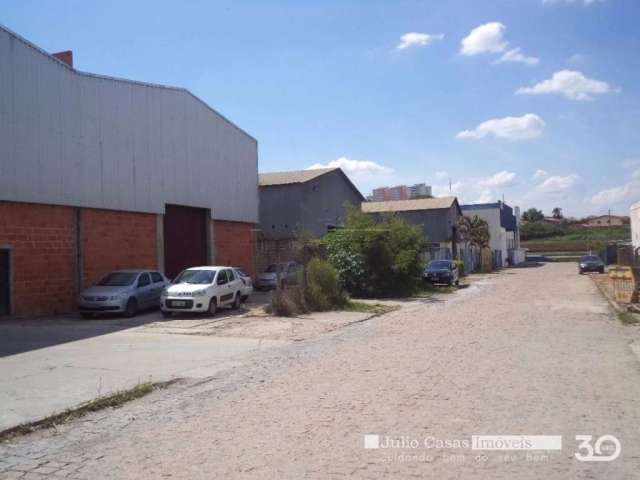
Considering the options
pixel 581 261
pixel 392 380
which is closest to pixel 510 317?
pixel 392 380

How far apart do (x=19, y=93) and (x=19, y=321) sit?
23.9ft

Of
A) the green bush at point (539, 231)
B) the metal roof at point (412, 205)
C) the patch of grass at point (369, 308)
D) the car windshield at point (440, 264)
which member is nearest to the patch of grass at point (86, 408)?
the patch of grass at point (369, 308)

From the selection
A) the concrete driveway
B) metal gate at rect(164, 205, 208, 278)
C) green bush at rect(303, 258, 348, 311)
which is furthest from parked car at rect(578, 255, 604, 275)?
the concrete driveway

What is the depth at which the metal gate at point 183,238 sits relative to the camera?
26.2 meters

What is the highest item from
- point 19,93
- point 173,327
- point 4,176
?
point 19,93

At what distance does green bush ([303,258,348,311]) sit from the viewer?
67.7 ft

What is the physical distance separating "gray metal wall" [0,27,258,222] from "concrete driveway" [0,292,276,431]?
5.26 metres

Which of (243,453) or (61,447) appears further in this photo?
(61,447)

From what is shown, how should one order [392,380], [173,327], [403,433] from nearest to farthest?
[403,433], [392,380], [173,327]

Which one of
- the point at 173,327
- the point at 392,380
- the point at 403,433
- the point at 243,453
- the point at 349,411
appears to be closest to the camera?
the point at 243,453

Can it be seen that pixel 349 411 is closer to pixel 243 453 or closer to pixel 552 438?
pixel 243 453

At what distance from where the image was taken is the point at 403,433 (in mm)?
5977

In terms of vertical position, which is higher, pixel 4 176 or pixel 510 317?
pixel 4 176

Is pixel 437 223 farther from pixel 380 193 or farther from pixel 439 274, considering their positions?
pixel 380 193
